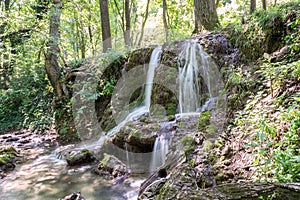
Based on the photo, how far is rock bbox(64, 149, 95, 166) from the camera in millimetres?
6691

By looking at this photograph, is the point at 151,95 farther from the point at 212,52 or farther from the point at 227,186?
the point at 227,186

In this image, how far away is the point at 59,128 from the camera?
34.1ft

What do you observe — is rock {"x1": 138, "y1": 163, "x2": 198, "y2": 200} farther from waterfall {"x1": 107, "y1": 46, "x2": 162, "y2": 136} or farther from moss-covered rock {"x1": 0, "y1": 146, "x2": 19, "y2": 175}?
moss-covered rock {"x1": 0, "y1": 146, "x2": 19, "y2": 175}

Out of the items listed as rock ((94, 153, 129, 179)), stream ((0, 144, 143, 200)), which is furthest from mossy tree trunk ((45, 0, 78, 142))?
rock ((94, 153, 129, 179))

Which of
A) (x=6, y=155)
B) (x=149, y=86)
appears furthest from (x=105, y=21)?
(x=6, y=155)

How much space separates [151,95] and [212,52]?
2.24 metres

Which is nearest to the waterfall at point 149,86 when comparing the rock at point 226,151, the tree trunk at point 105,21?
the tree trunk at point 105,21

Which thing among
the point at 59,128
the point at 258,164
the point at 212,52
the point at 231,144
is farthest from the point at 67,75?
the point at 258,164

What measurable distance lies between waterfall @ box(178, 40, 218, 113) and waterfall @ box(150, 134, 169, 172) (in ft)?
4.64

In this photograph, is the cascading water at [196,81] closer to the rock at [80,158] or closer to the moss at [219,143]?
the moss at [219,143]

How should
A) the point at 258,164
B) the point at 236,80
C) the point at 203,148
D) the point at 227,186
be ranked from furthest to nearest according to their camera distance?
the point at 236,80
the point at 203,148
the point at 258,164
the point at 227,186

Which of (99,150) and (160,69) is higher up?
(160,69)

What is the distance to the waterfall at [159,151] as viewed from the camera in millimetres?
5496

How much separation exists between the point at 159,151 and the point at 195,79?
233 centimetres
